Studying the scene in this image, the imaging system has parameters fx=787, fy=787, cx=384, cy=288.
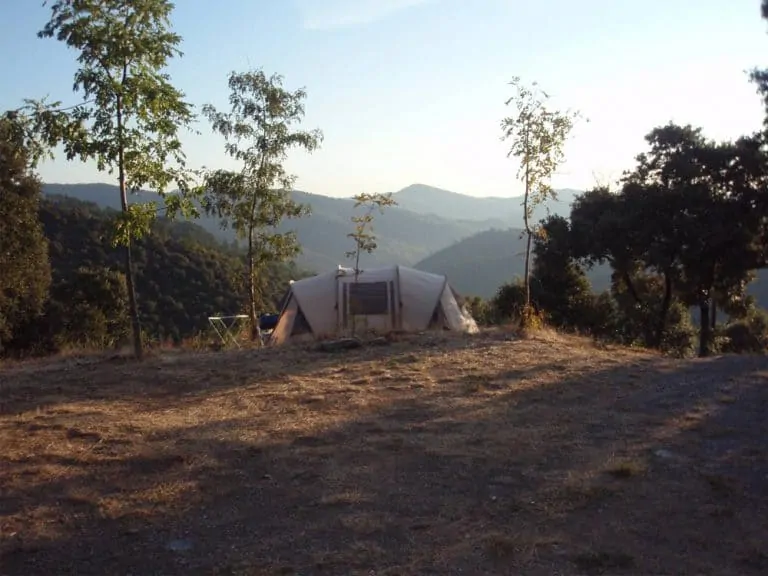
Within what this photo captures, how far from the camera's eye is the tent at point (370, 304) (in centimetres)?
1523

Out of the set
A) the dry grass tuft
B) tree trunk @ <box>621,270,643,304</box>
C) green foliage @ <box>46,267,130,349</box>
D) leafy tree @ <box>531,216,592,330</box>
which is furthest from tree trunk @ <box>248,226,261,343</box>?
tree trunk @ <box>621,270,643,304</box>

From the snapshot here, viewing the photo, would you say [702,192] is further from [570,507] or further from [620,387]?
[570,507]

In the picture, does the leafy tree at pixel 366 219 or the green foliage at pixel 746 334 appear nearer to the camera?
the leafy tree at pixel 366 219

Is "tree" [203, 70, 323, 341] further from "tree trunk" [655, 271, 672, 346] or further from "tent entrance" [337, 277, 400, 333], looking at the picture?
"tree trunk" [655, 271, 672, 346]

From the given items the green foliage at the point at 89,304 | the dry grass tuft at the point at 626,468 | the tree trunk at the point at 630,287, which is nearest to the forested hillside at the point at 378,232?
the green foliage at the point at 89,304

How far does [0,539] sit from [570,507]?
351 cm

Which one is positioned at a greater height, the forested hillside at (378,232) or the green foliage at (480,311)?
the forested hillside at (378,232)

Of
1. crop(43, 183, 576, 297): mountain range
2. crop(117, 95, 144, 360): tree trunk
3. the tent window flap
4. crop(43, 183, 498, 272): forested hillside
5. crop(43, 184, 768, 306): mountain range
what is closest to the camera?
crop(117, 95, 144, 360): tree trunk

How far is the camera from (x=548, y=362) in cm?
1005

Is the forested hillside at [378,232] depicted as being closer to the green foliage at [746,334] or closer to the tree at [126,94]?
the green foliage at [746,334]

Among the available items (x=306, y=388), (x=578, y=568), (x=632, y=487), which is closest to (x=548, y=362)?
(x=306, y=388)

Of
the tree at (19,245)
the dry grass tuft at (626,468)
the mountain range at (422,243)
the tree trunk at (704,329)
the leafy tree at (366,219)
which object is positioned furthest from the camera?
the mountain range at (422,243)

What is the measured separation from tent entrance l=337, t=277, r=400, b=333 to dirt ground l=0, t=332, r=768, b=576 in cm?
545

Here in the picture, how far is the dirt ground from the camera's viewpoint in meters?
4.49
